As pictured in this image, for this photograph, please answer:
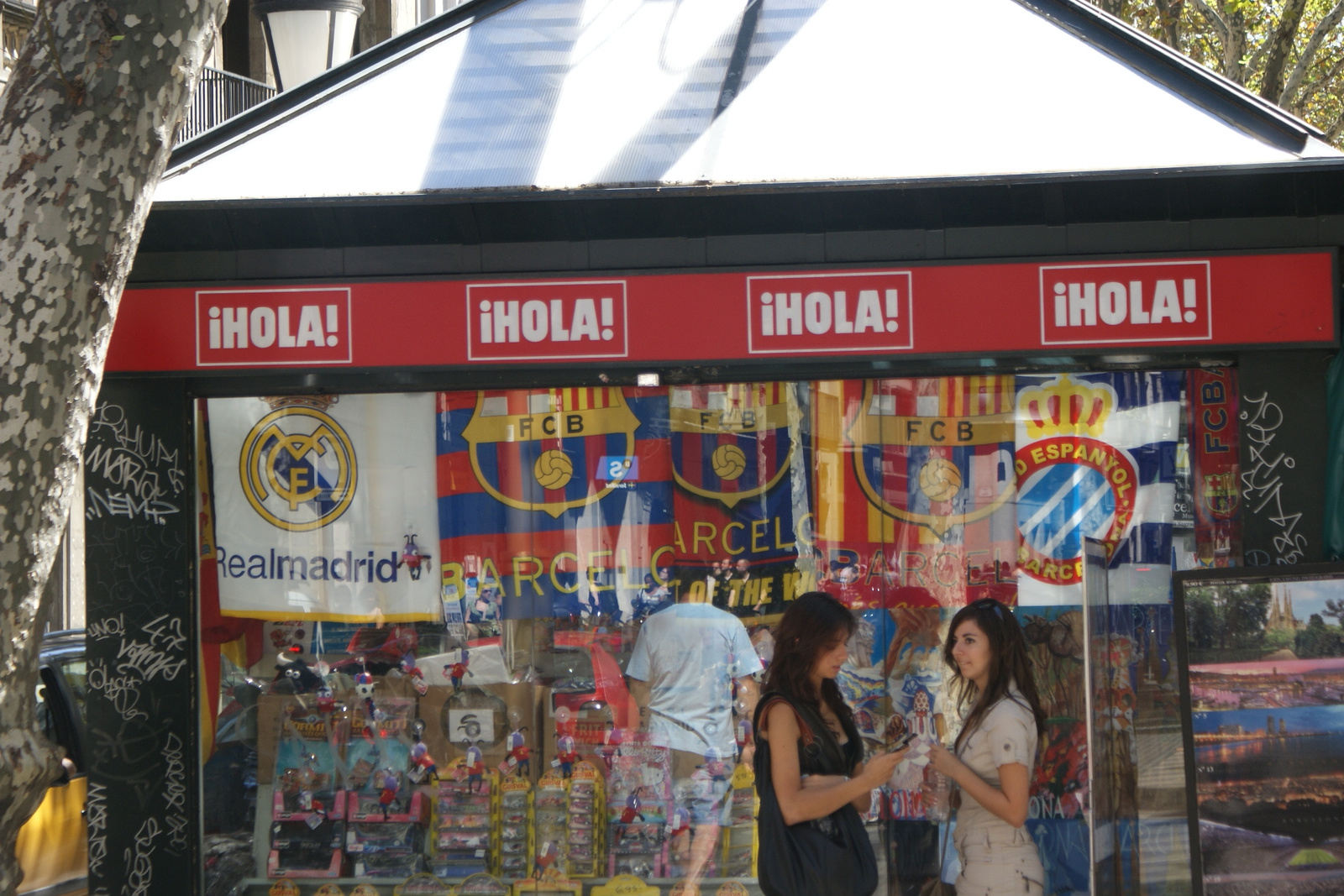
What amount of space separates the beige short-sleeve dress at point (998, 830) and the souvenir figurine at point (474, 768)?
233 centimetres

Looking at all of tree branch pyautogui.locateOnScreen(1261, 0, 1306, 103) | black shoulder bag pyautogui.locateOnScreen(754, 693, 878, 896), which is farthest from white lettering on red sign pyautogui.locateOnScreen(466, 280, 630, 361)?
tree branch pyautogui.locateOnScreen(1261, 0, 1306, 103)

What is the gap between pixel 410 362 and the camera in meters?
5.12

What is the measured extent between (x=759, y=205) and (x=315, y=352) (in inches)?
78.7

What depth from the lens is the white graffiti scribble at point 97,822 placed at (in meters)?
5.07

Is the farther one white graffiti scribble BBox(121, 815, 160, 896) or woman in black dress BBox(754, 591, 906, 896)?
white graffiti scribble BBox(121, 815, 160, 896)

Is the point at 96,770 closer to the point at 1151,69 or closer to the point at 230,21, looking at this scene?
the point at 1151,69

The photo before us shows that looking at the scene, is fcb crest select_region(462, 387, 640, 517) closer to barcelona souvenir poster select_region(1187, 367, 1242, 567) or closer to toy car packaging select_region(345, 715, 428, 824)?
toy car packaging select_region(345, 715, 428, 824)

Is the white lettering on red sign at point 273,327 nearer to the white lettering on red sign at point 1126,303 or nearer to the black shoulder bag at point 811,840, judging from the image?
the black shoulder bag at point 811,840

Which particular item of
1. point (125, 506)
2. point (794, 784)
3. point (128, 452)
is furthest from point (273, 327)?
point (794, 784)

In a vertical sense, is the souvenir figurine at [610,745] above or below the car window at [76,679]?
below

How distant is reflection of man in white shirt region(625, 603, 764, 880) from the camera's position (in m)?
5.35

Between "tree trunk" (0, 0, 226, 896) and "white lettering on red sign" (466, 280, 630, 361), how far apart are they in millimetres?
1695

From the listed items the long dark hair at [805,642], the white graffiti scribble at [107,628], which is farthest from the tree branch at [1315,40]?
the white graffiti scribble at [107,628]

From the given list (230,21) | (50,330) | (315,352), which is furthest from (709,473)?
(230,21)
